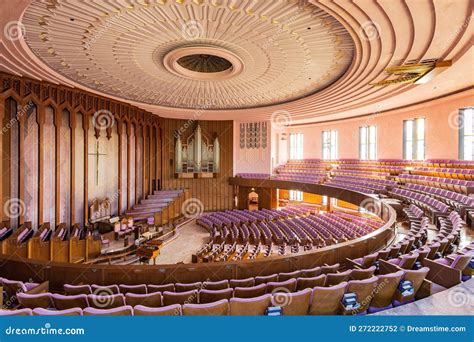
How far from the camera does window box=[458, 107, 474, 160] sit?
9672 mm

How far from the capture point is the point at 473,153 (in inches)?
381

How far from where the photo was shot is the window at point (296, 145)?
1881 cm

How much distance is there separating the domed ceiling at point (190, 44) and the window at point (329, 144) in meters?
Result: 8.19

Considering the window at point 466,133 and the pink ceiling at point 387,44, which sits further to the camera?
the window at point 466,133

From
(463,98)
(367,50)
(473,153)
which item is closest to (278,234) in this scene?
(367,50)

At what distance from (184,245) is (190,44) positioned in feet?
23.1

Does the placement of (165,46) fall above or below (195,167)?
above

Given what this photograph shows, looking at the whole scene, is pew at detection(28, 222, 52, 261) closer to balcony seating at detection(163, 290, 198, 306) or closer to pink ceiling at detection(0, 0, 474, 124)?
pink ceiling at detection(0, 0, 474, 124)

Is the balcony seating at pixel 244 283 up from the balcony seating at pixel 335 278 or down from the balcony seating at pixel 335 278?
down

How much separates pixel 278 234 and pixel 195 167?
6.63m

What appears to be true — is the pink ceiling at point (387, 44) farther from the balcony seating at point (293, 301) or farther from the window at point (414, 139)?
the balcony seating at point (293, 301)

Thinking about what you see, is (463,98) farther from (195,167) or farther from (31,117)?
(31,117)

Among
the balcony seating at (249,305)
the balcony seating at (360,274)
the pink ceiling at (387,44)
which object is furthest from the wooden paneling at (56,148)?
the balcony seating at (360,274)

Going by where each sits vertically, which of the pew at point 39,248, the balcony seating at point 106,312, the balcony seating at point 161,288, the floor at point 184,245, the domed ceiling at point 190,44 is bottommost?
the floor at point 184,245
